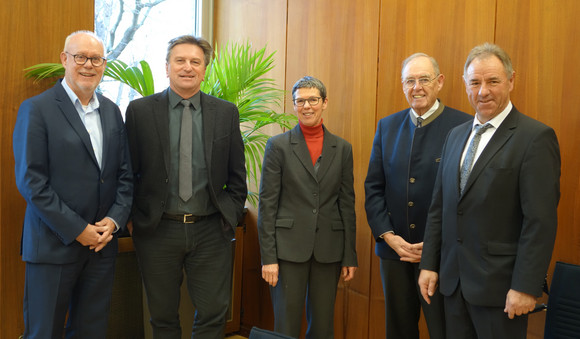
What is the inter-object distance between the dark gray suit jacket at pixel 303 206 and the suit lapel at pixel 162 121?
514mm

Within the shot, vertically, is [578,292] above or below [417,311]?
above

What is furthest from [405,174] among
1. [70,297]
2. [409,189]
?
[70,297]

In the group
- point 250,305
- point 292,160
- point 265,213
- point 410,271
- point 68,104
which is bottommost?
point 250,305

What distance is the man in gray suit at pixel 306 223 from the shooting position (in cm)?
264

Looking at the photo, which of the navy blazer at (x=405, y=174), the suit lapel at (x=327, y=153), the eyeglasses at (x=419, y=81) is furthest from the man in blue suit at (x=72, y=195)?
the eyeglasses at (x=419, y=81)

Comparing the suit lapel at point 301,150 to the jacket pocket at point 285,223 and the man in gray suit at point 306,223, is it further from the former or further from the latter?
the jacket pocket at point 285,223

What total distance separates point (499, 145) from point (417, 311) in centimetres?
109

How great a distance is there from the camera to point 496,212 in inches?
77.6

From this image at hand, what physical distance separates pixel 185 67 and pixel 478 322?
1.82 metres

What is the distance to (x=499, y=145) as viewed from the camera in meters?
2.01

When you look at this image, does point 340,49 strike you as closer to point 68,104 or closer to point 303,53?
point 303,53

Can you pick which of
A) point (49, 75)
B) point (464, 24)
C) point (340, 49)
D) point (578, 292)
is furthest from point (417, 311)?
point (49, 75)

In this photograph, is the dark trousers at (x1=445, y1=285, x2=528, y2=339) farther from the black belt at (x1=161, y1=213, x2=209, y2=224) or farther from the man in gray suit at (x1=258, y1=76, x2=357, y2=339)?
the black belt at (x1=161, y1=213, x2=209, y2=224)

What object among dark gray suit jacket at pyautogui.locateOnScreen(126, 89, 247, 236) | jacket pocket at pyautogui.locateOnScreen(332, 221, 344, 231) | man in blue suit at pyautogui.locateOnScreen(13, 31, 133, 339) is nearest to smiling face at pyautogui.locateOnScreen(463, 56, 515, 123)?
jacket pocket at pyautogui.locateOnScreen(332, 221, 344, 231)
